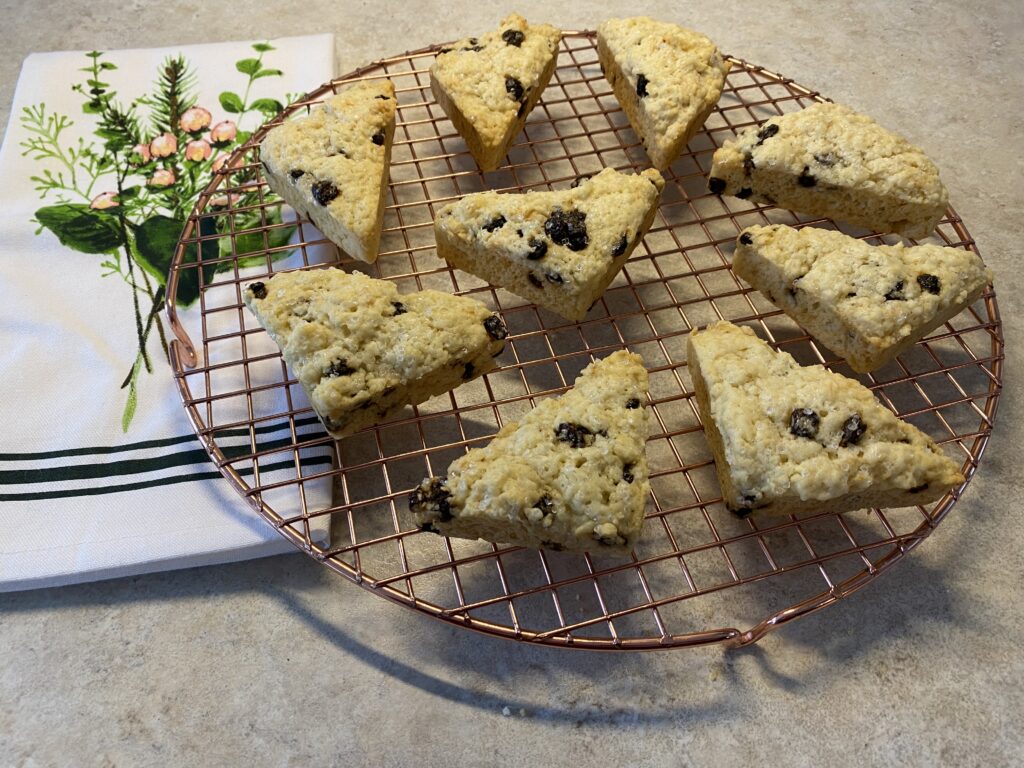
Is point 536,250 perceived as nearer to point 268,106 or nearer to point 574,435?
point 574,435

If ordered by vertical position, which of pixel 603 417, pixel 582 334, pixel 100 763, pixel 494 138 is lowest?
pixel 100 763

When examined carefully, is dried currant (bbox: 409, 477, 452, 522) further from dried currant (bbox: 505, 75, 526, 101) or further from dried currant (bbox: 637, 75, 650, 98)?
dried currant (bbox: 637, 75, 650, 98)

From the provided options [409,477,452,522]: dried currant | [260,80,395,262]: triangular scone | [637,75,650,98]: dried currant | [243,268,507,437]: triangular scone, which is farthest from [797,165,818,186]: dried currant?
[409,477,452,522]: dried currant

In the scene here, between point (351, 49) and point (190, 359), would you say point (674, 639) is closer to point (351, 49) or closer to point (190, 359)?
point (190, 359)

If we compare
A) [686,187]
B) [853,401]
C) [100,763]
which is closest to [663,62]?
[686,187]

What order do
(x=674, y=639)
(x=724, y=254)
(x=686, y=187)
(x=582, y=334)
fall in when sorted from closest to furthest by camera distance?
(x=674, y=639) → (x=582, y=334) → (x=724, y=254) → (x=686, y=187)

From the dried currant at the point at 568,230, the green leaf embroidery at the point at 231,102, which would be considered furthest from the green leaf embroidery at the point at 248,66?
the dried currant at the point at 568,230
